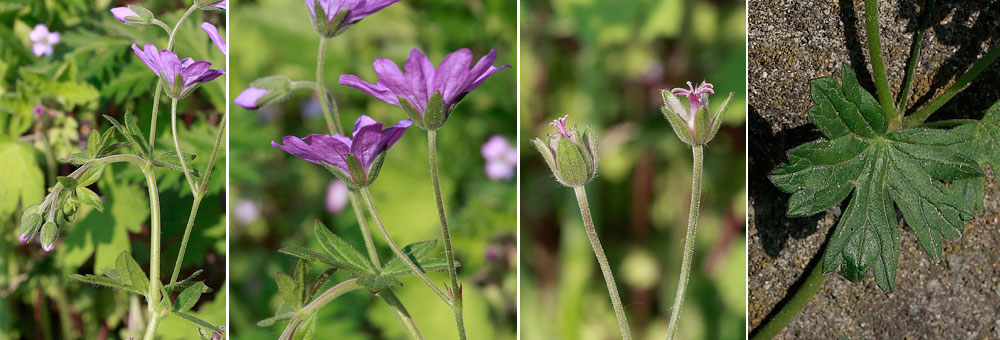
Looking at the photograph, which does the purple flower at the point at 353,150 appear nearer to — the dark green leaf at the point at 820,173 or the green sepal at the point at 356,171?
the green sepal at the point at 356,171

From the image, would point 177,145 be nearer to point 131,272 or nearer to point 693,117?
point 131,272

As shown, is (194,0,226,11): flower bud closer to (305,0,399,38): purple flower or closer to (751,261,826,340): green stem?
(305,0,399,38): purple flower

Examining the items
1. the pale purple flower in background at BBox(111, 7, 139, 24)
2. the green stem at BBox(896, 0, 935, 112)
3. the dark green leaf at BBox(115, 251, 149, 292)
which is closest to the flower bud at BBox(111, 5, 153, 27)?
the pale purple flower in background at BBox(111, 7, 139, 24)

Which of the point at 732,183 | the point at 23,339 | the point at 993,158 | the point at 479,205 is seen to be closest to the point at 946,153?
the point at 993,158

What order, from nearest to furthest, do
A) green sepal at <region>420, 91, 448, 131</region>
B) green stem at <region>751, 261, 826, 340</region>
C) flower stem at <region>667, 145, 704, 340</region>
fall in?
green sepal at <region>420, 91, 448, 131</region>, flower stem at <region>667, 145, 704, 340</region>, green stem at <region>751, 261, 826, 340</region>

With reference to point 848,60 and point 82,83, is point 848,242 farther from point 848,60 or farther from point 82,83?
point 82,83

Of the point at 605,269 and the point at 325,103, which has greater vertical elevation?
the point at 325,103

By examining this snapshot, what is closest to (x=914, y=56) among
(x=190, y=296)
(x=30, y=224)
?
(x=190, y=296)
